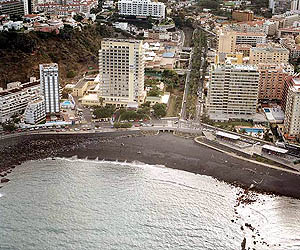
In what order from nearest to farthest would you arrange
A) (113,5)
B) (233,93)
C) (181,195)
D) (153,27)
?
(181,195), (233,93), (153,27), (113,5)

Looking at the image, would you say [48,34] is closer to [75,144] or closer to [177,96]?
[177,96]

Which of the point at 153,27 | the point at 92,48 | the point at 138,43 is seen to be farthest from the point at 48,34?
the point at 153,27

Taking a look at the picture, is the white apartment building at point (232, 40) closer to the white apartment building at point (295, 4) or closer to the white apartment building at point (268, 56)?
the white apartment building at point (268, 56)

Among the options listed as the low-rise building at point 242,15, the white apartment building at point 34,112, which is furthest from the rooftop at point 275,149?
the low-rise building at point 242,15

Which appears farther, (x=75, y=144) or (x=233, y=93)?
(x=233, y=93)

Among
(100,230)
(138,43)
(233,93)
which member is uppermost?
(138,43)

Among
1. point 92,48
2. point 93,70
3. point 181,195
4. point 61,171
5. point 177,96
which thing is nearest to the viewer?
point 181,195

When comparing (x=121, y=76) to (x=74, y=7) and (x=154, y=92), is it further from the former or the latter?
(x=74, y=7)
